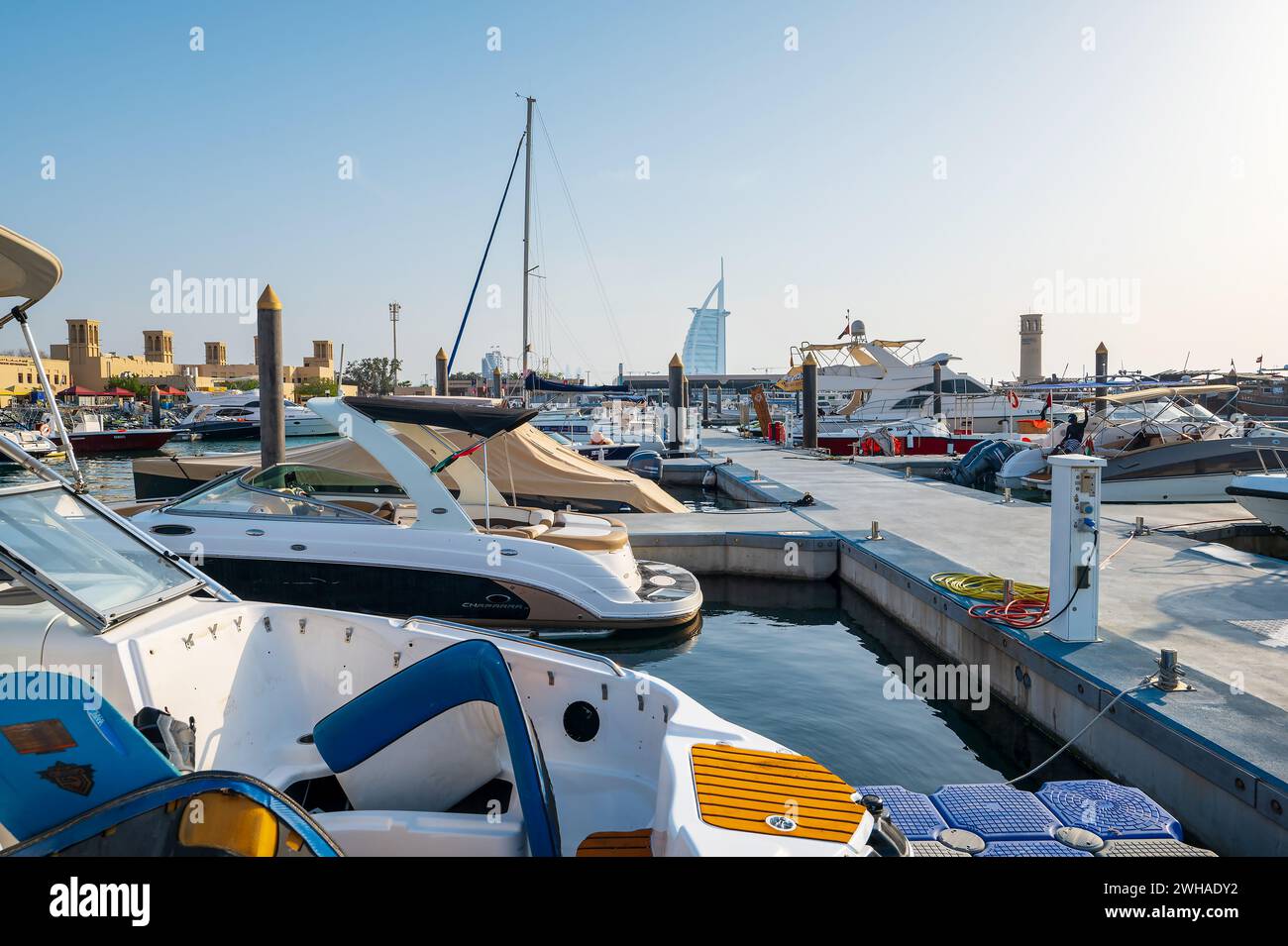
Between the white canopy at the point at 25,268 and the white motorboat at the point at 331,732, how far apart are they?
0.01m

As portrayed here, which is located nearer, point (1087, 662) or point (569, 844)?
point (569, 844)

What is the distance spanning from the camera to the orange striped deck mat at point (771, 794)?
285 cm

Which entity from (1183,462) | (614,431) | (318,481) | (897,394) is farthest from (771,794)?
(897,394)

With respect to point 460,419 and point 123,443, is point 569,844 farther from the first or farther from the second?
point 123,443

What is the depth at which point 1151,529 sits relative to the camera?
10.9m

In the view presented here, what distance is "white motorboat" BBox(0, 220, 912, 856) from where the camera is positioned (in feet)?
8.80

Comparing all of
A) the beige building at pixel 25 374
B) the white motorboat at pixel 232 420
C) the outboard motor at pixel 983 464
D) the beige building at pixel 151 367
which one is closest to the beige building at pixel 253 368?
the beige building at pixel 151 367

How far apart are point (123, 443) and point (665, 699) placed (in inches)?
1572

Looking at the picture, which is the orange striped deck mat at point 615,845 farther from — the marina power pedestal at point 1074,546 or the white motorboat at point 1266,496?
the white motorboat at point 1266,496

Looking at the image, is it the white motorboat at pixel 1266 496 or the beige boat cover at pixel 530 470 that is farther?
the beige boat cover at pixel 530 470

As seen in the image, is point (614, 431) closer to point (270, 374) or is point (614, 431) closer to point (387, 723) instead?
point (270, 374)

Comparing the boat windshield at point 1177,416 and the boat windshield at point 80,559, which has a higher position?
the boat windshield at point 1177,416

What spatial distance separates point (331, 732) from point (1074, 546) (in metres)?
4.95
